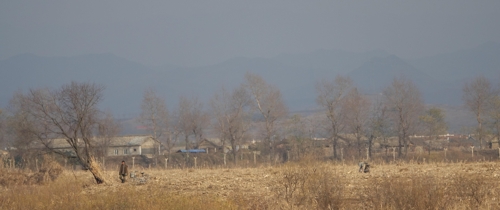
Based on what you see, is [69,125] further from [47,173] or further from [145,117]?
[145,117]

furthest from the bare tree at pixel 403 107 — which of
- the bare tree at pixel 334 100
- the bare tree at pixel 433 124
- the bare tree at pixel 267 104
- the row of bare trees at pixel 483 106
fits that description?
the bare tree at pixel 267 104

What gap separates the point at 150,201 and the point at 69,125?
1807 cm

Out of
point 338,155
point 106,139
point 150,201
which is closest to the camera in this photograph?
point 150,201

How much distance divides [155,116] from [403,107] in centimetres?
3425

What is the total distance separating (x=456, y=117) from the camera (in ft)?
656

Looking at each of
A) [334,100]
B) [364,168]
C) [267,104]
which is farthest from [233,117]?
[364,168]

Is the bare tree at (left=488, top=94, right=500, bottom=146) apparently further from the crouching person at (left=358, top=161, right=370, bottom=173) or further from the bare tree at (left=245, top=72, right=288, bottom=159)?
the crouching person at (left=358, top=161, right=370, bottom=173)

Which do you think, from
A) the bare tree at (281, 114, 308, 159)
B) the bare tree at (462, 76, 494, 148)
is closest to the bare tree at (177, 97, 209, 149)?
the bare tree at (281, 114, 308, 159)

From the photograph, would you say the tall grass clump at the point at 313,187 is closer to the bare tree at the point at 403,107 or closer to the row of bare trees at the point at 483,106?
the bare tree at the point at 403,107

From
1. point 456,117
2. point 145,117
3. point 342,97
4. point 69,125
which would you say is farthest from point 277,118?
point 456,117

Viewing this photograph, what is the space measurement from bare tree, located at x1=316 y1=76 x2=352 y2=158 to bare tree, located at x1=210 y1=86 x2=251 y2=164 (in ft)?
34.0

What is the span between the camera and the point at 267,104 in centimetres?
8006

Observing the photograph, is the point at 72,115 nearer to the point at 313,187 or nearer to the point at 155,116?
the point at 313,187

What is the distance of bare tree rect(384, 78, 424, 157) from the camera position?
74875mm
